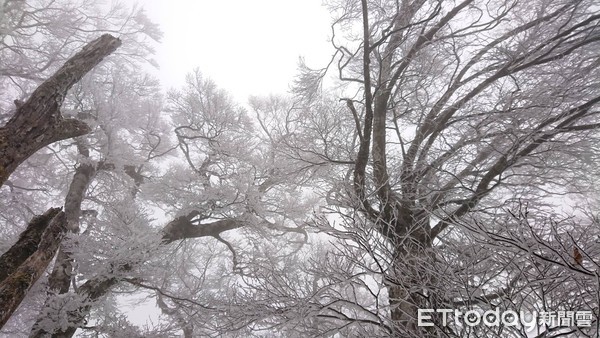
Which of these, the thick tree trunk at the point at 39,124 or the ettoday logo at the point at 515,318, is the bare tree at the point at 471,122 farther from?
the thick tree trunk at the point at 39,124

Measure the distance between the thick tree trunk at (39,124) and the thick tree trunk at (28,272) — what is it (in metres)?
0.60

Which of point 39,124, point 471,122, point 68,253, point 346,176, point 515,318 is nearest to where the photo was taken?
point 515,318

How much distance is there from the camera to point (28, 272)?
9.28 ft

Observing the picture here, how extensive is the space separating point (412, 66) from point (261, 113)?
6235 mm

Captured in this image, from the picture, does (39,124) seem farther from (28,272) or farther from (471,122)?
(471,122)

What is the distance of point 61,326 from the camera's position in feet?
13.3

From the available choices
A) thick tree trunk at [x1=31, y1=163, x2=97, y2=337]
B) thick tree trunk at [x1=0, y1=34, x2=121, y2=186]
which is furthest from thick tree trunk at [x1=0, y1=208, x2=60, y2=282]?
thick tree trunk at [x1=31, y1=163, x2=97, y2=337]

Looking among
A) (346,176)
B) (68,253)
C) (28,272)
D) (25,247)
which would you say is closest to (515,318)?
(346,176)

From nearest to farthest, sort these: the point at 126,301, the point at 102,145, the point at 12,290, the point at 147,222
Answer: the point at 12,290 < the point at 147,222 < the point at 102,145 < the point at 126,301

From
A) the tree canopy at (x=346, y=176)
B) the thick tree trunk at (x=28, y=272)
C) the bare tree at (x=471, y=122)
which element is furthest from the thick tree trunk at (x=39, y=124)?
the bare tree at (x=471, y=122)

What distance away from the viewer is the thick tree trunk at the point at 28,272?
266 cm

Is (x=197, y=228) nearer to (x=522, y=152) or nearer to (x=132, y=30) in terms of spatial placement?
(x=522, y=152)

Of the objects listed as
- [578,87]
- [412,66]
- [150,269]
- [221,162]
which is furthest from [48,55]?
[578,87]

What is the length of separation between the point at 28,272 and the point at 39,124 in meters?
1.42
